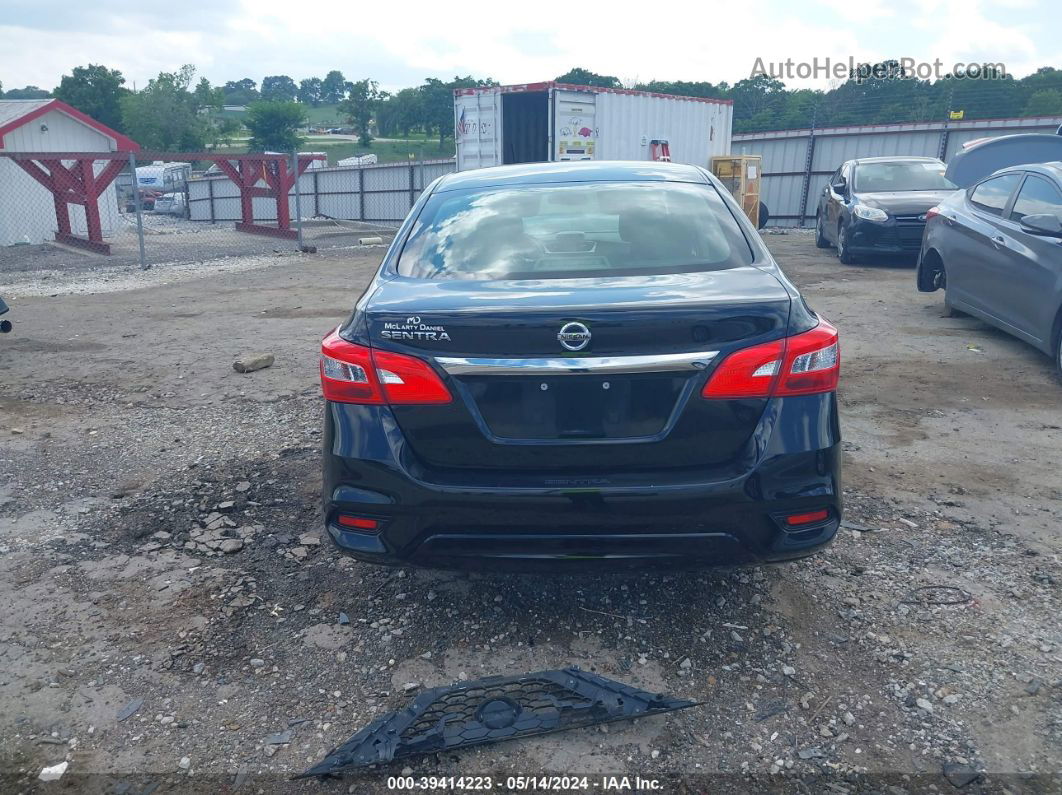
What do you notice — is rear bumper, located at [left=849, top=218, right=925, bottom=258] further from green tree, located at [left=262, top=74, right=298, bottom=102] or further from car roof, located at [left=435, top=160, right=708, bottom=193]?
green tree, located at [left=262, top=74, right=298, bottom=102]

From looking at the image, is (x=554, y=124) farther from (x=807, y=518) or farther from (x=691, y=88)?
(x=691, y=88)

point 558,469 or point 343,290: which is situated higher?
point 558,469

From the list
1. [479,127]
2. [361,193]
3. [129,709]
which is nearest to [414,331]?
[129,709]

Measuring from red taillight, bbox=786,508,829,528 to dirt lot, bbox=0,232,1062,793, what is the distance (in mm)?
565

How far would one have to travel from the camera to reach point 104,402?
6.40 meters

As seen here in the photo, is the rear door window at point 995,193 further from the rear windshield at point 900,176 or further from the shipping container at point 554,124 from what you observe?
the shipping container at point 554,124

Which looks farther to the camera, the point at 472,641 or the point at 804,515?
the point at 472,641

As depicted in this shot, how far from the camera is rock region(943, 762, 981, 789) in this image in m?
2.39

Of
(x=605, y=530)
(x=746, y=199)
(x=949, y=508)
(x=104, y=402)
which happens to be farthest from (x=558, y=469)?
(x=746, y=199)

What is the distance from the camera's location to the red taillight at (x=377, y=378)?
269 centimetres

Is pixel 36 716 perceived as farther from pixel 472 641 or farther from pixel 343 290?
pixel 343 290

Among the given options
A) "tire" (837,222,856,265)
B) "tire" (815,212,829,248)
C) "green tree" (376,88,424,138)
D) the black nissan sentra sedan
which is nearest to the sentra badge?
the black nissan sentra sedan

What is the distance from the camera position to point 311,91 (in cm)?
16238

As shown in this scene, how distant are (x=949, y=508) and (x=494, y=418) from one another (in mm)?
2761
